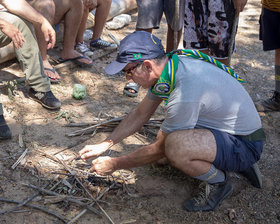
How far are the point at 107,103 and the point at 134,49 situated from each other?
198 cm

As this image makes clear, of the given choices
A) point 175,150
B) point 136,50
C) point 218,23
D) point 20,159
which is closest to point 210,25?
point 218,23

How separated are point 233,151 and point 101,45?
3338 mm

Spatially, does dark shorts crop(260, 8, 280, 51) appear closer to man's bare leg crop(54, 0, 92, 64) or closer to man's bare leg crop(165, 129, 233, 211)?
man's bare leg crop(165, 129, 233, 211)

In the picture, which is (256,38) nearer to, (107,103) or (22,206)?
(107,103)

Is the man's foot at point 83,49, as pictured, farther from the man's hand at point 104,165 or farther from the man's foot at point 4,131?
the man's hand at point 104,165

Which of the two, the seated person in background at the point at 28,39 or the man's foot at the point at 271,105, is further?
the man's foot at the point at 271,105

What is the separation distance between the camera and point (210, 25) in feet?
12.5

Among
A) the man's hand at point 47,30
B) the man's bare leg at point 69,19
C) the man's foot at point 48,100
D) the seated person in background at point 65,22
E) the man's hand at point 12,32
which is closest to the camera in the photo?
the man's hand at point 12,32

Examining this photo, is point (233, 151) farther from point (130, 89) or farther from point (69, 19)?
point (69, 19)

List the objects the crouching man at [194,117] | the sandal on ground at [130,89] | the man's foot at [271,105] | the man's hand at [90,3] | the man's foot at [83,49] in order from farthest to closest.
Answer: the man's foot at [83,49], the man's hand at [90,3], the sandal on ground at [130,89], the man's foot at [271,105], the crouching man at [194,117]

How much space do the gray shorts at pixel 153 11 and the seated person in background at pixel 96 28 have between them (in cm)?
99

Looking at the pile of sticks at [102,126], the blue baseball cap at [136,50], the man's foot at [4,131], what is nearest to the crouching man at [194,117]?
the blue baseball cap at [136,50]

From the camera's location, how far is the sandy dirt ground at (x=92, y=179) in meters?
2.74

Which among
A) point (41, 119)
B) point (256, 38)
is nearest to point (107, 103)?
point (41, 119)
